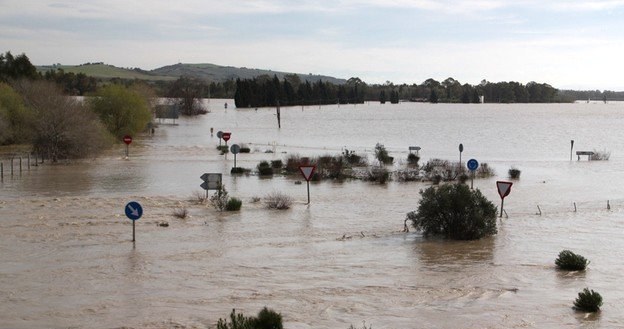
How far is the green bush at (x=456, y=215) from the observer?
23.5 meters

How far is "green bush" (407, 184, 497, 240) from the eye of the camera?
76.9ft

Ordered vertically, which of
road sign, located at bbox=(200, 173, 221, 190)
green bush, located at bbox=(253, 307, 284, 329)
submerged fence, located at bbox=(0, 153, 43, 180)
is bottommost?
submerged fence, located at bbox=(0, 153, 43, 180)

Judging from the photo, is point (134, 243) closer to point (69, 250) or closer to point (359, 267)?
point (69, 250)

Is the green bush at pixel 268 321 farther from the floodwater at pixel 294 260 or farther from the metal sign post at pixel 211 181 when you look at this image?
the metal sign post at pixel 211 181

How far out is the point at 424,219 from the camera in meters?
24.2

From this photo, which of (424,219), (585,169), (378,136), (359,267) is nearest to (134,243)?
(359,267)

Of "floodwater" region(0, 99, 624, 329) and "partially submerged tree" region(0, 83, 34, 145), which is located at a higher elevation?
"partially submerged tree" region(0, 83, 34, 145)

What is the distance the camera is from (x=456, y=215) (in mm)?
23750

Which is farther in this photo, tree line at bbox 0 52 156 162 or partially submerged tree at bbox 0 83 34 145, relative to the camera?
partially submerged tree at bbox 0 83 34 145

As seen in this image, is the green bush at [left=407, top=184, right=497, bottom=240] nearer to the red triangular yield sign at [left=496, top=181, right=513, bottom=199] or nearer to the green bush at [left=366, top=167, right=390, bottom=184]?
the red triangular yield sign at [left=496, top=181, right=513, bottom=199]

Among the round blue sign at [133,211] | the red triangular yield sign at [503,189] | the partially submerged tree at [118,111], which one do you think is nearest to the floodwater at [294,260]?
the round blue sign at [133,211]

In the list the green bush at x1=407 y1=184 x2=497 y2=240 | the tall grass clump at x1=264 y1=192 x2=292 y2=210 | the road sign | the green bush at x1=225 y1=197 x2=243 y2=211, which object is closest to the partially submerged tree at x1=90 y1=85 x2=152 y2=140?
the road sign

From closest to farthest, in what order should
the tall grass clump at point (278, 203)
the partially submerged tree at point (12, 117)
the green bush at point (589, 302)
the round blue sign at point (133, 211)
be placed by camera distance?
the green bush at point (589, 302) < the round blue sign at point (133, 211) < the tall grass clump at point (278, 203) < the partially submerged tree at point (12, 117)

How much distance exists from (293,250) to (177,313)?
22.7 feet
